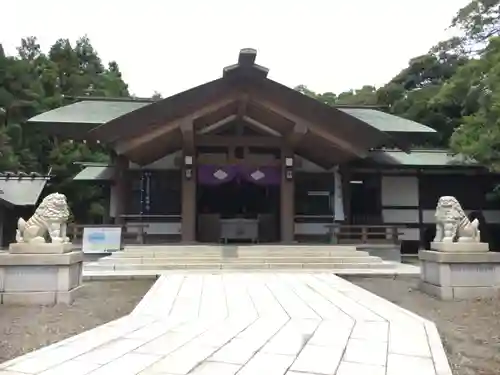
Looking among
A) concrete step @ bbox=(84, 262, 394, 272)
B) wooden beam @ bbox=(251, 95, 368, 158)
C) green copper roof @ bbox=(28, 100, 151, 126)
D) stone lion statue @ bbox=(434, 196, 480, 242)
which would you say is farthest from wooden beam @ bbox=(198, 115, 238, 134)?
stone lion statue @ bbox=(434, 196, 480, 242)

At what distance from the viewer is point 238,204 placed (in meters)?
15.6

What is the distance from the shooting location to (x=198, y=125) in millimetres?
12648

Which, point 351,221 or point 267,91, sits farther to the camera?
point 351,221

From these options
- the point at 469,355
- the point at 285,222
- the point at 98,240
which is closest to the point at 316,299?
the point at 469,355

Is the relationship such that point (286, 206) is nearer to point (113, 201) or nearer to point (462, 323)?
point (113, 201)

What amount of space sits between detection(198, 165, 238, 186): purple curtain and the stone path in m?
7.00

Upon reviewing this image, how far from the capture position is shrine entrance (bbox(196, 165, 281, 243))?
43.9ft

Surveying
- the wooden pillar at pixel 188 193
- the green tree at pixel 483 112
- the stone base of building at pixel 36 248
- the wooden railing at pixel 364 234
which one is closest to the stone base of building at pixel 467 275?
the stone base of building at pixel 36 248

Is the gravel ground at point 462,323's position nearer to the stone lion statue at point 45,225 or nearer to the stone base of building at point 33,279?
the stone base of building at point 33,279

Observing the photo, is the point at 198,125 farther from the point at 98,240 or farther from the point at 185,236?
the point at 98,240

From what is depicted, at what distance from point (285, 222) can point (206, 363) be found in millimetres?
9449

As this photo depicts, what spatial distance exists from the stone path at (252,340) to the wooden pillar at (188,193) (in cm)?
590

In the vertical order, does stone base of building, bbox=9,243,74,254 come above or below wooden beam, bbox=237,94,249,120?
below

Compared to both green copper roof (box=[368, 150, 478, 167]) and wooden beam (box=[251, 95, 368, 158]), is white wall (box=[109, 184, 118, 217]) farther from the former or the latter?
green copper roof (box=[368, 150, 478, 167])
